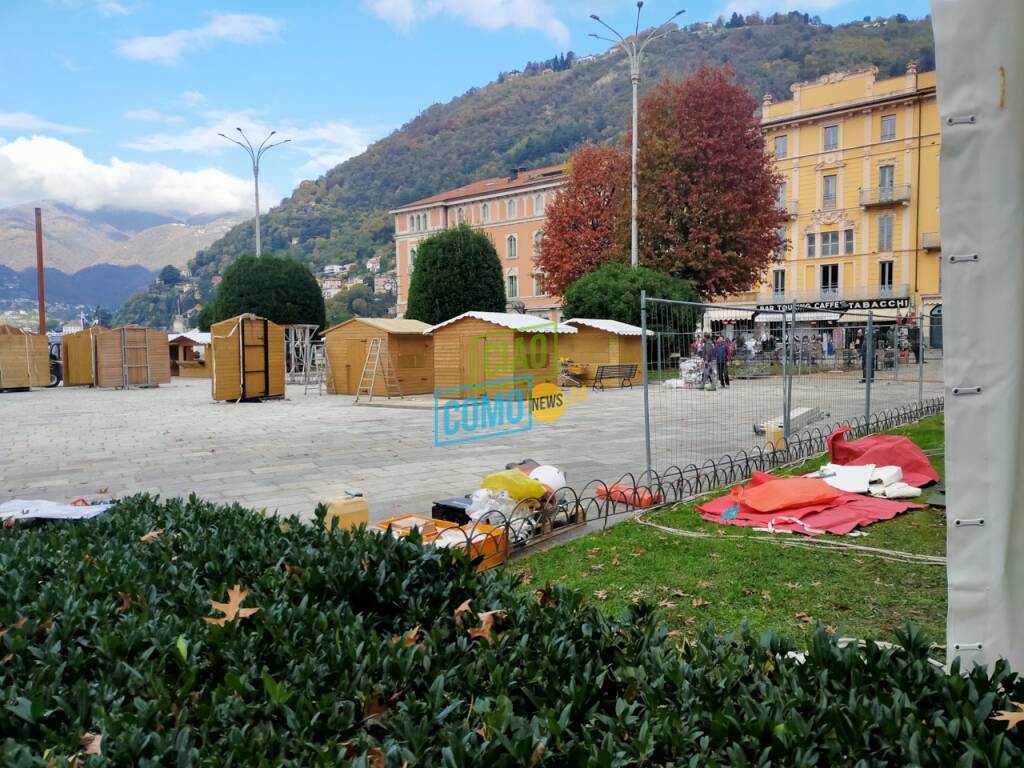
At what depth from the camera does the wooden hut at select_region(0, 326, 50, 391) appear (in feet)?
96.1

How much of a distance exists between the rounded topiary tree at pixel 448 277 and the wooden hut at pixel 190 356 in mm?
15074

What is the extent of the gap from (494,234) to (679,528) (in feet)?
218

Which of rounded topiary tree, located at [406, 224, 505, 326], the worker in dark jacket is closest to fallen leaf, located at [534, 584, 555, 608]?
the worker in dark jacket

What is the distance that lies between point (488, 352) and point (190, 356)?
32.9m

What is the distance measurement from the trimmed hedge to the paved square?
452 cm

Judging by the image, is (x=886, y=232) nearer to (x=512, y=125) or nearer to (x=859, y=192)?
(x=859, y=192)

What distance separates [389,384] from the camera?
77.5 feet

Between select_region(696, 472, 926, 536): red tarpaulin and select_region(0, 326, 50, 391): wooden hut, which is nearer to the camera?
select_region(696, 472, 926, 536): red tarpaulin

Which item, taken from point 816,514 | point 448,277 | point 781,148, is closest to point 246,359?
point 448,277

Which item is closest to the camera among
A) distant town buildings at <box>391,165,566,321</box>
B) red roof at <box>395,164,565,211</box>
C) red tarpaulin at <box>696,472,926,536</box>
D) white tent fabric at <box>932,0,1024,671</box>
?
white tent fabric at <box>932,0,1024,671</box>

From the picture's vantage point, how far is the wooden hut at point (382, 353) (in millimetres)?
24047

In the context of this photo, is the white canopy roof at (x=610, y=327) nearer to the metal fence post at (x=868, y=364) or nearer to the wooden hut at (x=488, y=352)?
the wooden hut at (x=488, y=352)

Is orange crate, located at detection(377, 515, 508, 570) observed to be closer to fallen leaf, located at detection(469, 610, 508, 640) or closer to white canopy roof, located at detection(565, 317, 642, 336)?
fallen leaf, located at detection(469, 610, 508, 640)

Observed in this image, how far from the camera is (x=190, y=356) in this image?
1925 inches
